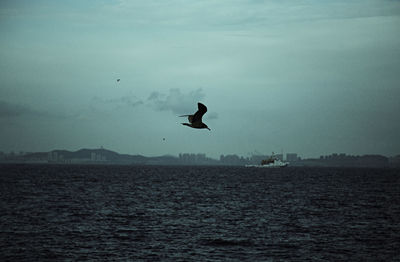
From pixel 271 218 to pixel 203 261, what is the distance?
22093 millimetres

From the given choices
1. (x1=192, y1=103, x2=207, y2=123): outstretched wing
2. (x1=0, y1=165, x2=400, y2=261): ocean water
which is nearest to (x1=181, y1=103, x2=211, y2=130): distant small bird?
(x1=192, y1=103, x2=207, y2=123): outstretched wing

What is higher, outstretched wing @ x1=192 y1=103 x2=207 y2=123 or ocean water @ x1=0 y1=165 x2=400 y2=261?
outstretched wing @ x1=192 y1=103 x2=207 y2=123

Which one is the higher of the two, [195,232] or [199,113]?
[199,113]

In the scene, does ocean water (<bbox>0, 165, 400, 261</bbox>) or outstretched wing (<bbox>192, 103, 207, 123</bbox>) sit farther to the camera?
ocean water (<bbox>0, 165, 400, 261</bbox>)

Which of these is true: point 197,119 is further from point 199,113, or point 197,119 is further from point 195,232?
point 195,232

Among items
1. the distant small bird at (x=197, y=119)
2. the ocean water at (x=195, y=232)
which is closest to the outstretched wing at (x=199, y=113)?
the distant small bird at (x=197, y=119)

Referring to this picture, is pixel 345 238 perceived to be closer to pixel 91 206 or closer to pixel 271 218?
pixel 271 218

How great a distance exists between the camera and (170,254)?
3159 centimetres

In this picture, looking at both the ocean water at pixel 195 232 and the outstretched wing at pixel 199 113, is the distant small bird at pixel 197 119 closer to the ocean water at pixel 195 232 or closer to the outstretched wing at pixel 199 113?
the outstretched wing at pixel 199 113

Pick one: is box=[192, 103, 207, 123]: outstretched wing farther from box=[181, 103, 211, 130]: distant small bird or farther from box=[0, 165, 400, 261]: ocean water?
box=[0, 165, 400, 261]: ocean water

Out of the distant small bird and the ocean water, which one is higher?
the distant small bird

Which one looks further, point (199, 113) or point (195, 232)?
point (195, 232)

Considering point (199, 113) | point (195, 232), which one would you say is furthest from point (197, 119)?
point (195, 232)

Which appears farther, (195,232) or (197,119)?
(195,232)
